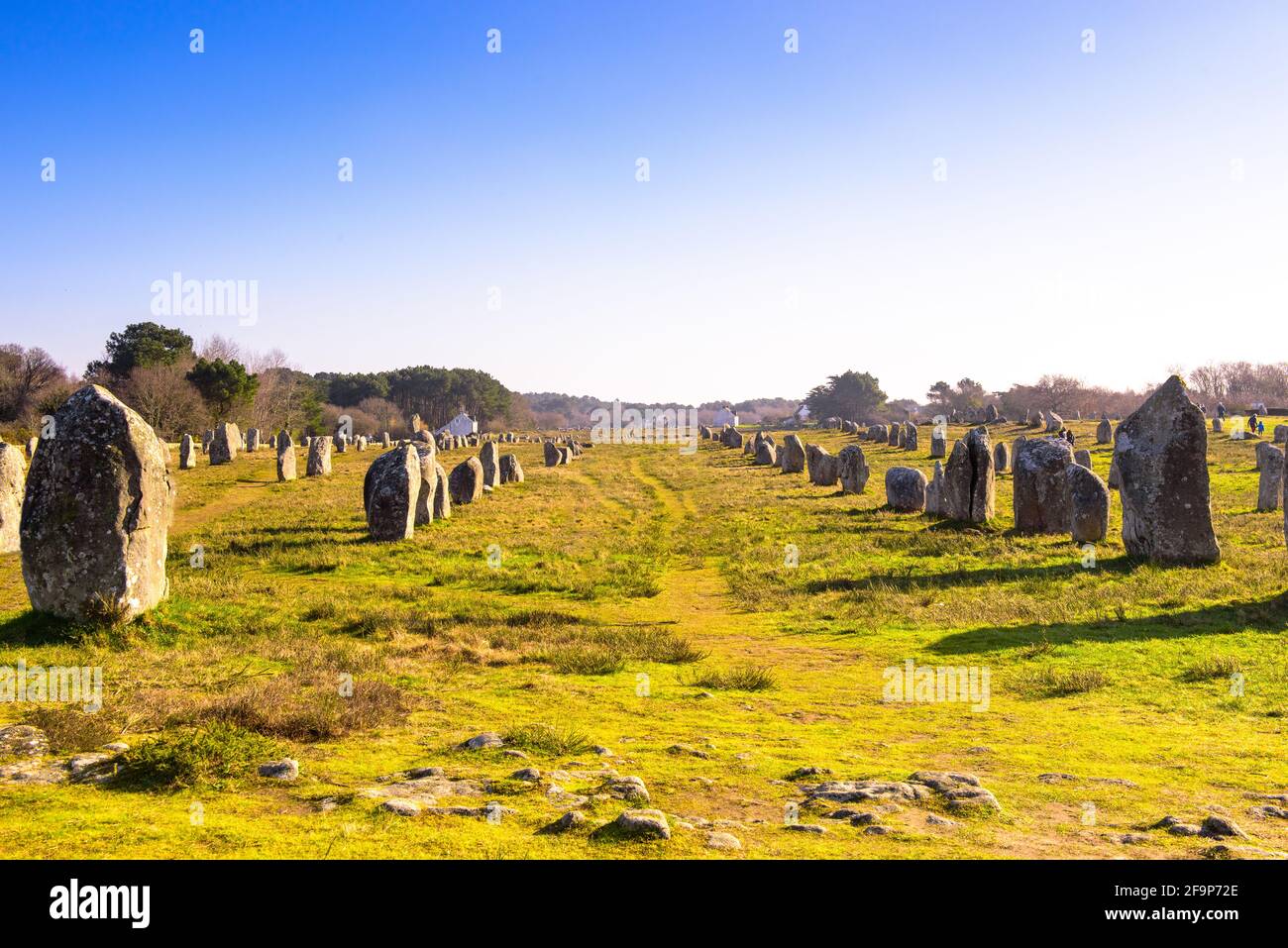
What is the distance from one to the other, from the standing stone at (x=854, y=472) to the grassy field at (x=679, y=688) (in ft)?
34.2

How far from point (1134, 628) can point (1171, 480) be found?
5.58m

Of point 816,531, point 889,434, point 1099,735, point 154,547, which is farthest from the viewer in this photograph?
point 889,434

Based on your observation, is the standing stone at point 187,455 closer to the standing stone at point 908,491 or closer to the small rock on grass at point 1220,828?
the standing stone at point 908,491

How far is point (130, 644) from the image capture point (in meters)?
10.8

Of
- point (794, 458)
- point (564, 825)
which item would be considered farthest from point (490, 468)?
point (564, 825)

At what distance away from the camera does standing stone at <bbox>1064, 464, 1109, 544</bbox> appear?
2002 centimetres

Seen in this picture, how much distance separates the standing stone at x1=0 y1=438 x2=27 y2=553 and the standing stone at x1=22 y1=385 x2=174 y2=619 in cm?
1062

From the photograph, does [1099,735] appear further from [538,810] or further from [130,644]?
[130,644]

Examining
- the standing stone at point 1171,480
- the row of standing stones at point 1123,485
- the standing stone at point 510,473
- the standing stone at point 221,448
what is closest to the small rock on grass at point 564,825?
the row of standing stones at point 1123,485

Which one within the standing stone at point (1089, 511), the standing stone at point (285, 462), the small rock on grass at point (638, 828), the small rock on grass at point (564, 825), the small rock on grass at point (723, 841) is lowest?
the small rock on grass at point (723, 841)

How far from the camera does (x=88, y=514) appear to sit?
10984 millimetres

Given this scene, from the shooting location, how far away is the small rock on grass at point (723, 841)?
487 cm
